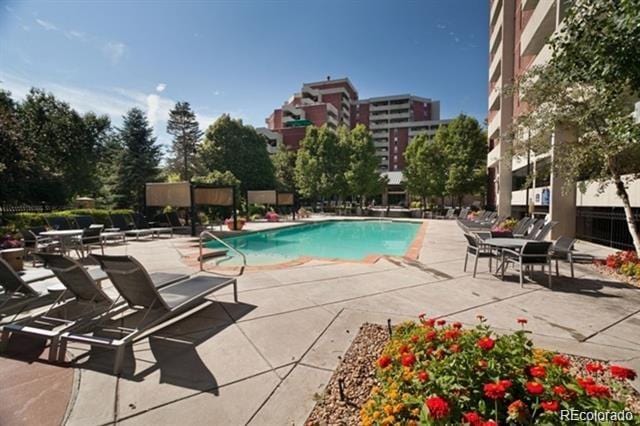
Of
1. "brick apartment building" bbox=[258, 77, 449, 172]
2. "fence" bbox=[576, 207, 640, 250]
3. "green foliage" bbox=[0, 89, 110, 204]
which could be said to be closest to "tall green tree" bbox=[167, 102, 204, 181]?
"green foliage" bbox=[0, 89, 110, 204]

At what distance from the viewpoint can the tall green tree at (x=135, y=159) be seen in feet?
82.3

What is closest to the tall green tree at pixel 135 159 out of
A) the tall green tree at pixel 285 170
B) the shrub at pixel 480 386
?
the tall green tree at pixel 285 170

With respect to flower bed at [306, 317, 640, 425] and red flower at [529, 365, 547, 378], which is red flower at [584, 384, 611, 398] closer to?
flower bed at [306, 317, 640, 425]

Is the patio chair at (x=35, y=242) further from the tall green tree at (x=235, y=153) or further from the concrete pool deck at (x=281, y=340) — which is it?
the tall green tree at (x=235, y=153)

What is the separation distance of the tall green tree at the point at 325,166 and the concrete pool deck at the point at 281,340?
26524 millimetres

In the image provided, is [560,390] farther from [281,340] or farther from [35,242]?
[35,242]

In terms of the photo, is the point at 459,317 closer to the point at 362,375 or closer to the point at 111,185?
the point at 362,375

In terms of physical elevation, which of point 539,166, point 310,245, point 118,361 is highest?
point 539,166

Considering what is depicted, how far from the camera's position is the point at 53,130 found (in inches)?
1015

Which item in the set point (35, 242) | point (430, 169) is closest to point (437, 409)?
point (35, 242)

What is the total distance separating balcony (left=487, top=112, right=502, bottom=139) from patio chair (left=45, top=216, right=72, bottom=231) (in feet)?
82.4

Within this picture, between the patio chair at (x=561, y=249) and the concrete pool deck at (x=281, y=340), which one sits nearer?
the concrete pool deck at (x=281, y=340)

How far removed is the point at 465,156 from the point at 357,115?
50.8 m

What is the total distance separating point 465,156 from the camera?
28.2 m
